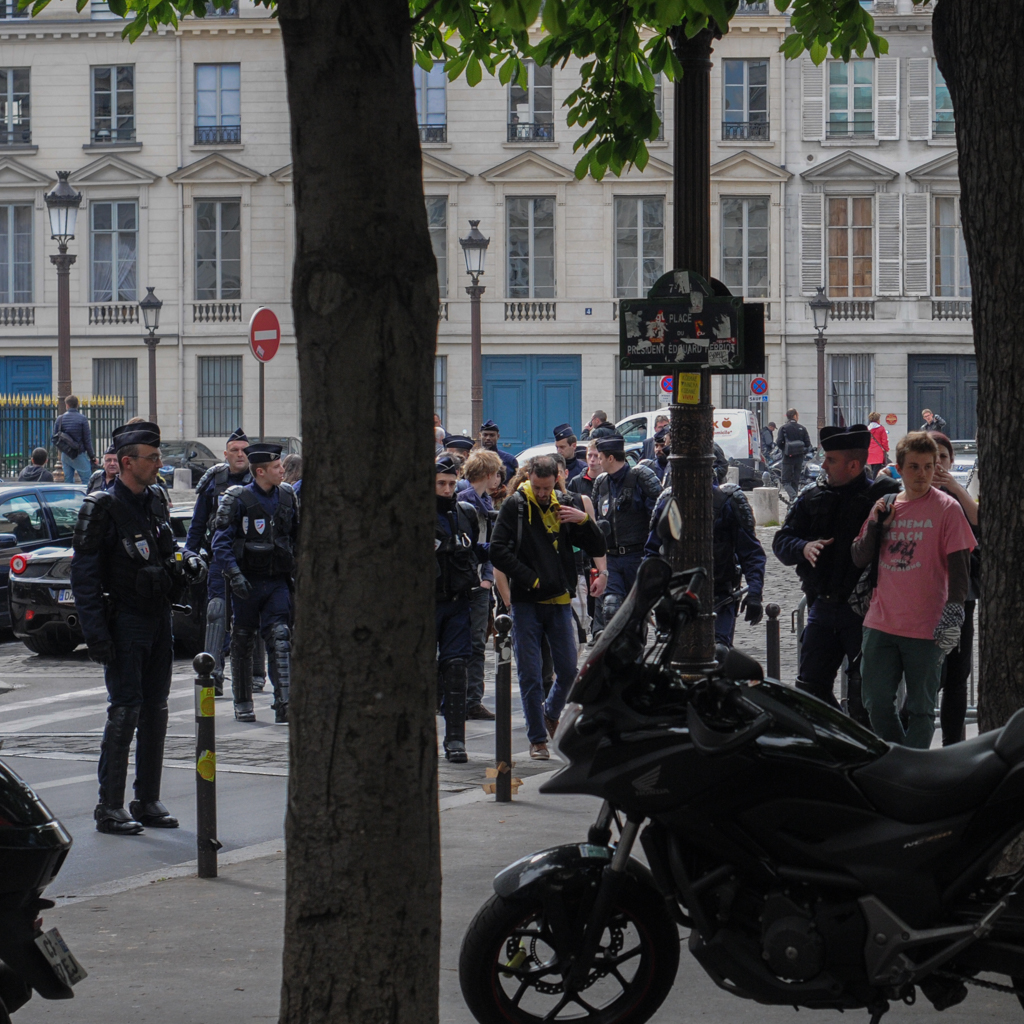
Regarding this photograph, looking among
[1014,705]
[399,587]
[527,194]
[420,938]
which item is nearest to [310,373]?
[399,587]

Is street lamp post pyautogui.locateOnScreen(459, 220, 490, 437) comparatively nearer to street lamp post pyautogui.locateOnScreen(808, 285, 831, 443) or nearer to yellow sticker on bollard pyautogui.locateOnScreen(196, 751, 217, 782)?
street lamp post pyautogui.locateOnScreen(808, 285, 831, 443)

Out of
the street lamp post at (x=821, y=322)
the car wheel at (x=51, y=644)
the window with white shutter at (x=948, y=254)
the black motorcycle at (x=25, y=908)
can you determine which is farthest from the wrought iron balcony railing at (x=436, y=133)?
the black motorcycle at (x=25, y=908)

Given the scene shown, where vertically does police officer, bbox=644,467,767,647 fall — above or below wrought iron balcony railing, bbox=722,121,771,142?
below

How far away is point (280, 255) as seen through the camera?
3959 cm

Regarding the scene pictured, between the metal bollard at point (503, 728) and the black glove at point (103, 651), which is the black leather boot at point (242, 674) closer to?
the black glove at point (103, 651)

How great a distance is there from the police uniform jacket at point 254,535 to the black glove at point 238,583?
0.04m

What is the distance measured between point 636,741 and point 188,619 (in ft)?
34.0

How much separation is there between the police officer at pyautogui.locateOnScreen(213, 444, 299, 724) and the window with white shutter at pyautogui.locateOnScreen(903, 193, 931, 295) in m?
31.3

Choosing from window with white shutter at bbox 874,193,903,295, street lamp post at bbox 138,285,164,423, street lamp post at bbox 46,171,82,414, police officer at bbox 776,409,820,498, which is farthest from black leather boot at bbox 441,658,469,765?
window with white shutter at bbox 874,193,903,295

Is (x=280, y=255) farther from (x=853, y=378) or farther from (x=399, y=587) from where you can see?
(x=399, y=587)

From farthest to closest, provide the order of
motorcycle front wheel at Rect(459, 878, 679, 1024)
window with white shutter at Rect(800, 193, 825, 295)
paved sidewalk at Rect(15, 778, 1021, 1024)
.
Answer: window with white shutter at Rect(800, 193, 825, 295) < paved sidewalk at Rect(15, 778, 1021, 1024) < motorcycle front wheel at Rect(459, 878, 679, 1024)

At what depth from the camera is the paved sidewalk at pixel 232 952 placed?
15.7ft

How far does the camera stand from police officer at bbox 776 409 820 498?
103ft

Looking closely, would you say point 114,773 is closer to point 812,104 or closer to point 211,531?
point 211,531
